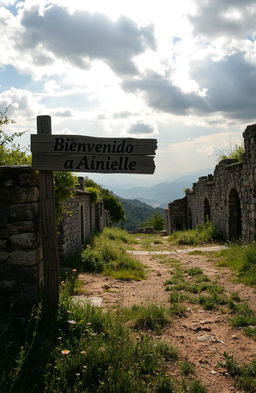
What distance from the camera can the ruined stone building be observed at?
372 inches

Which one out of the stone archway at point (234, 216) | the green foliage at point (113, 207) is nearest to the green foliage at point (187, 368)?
the stone archway at point (234, 216)

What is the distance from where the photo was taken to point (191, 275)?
7922mm

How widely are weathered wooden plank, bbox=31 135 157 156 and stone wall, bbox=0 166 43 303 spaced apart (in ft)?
1.30

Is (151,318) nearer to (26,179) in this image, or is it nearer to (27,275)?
(27,275)

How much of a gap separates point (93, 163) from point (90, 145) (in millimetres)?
235

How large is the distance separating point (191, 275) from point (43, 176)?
500 cm

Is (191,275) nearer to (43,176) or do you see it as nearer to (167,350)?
(167,350)

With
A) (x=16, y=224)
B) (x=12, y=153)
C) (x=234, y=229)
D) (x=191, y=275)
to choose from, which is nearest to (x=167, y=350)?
(x=16, y=224)

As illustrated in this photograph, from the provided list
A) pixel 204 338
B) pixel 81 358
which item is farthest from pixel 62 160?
pixel 204 338

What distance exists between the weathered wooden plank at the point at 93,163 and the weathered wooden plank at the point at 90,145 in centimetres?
6

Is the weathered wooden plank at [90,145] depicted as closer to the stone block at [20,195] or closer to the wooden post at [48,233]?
the wooden post at [48,233]

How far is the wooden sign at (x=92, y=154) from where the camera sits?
420 cm

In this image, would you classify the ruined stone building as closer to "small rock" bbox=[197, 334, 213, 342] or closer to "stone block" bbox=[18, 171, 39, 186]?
"small rock" bbox=[197, 334, 213, 342]

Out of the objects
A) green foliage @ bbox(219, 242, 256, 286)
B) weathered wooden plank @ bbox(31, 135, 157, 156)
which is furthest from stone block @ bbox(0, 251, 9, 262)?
green foliage @ bbox(219, 242, 256, 286)
